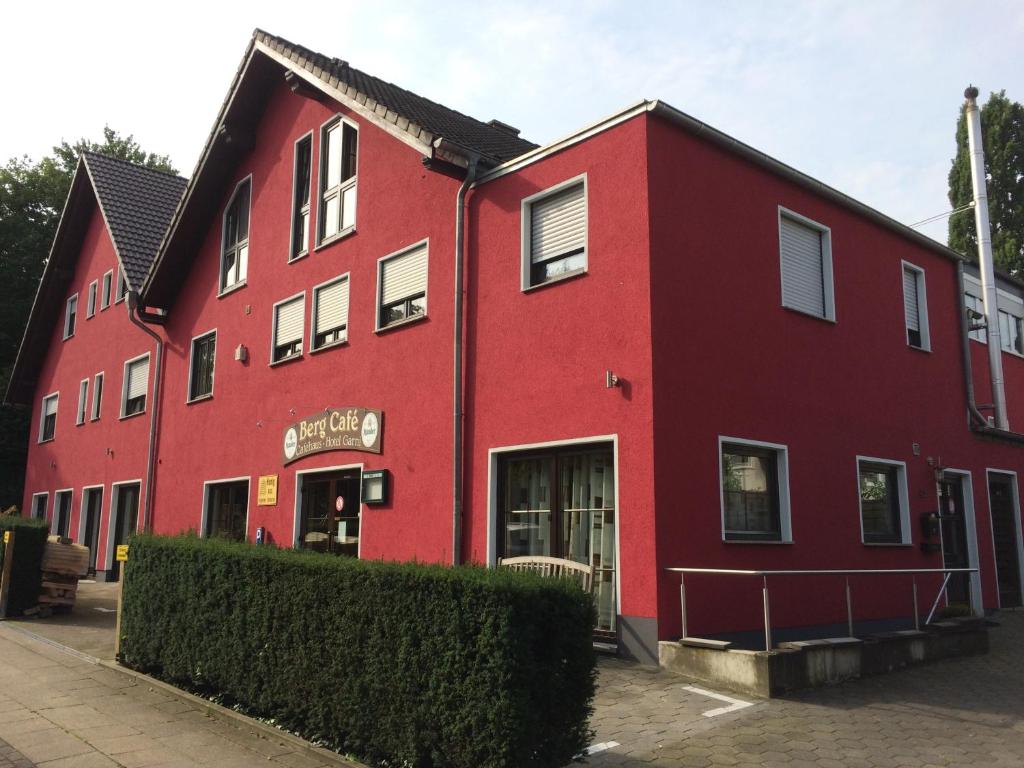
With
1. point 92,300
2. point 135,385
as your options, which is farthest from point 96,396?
point 92,300

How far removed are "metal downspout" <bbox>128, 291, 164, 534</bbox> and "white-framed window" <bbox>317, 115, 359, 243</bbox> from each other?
6.86m

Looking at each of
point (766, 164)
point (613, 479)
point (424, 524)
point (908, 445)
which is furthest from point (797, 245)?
point (424, 524)

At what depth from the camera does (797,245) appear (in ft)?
40.5

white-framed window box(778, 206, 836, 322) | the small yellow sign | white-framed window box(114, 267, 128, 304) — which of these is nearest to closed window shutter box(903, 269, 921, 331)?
white-framed window box(778, 206, 836, 322)

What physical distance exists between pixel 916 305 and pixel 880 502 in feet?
12.1

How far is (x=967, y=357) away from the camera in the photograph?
15.3 metres

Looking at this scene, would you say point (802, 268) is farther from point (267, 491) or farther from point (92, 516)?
point (92, 516)

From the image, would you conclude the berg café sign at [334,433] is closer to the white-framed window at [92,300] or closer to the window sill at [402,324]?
the window sill at [402,324]

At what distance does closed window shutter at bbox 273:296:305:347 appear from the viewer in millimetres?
16344

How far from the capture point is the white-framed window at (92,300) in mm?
25297

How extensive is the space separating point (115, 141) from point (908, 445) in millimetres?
37644

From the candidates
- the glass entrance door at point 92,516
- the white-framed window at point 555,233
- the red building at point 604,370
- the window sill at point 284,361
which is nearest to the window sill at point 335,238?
the red building at point 604,370

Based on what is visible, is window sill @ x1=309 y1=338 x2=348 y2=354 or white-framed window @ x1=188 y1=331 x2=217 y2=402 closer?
window sill @ x1=309 y1=338 x2=348 y2=354

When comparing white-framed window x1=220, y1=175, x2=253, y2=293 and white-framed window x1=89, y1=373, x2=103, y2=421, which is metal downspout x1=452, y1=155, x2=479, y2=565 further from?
white-framed window x1=89, y1=373, x2=103, y2=421
